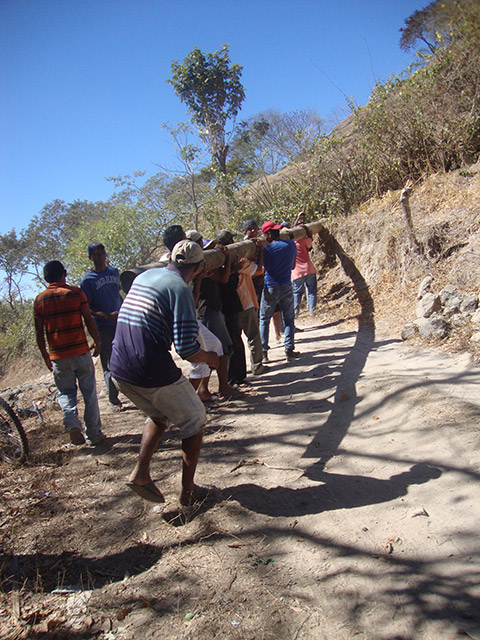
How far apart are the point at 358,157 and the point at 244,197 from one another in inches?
165

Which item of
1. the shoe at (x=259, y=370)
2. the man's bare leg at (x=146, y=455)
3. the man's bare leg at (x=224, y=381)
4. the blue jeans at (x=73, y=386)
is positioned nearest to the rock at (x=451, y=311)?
the shoe at (x=259, y=370)

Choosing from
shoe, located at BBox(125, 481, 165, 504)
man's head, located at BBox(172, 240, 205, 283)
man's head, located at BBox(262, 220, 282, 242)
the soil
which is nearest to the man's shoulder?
man's head, located at BBox(172, 240, 205, 283)

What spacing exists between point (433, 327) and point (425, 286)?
4.85 feet

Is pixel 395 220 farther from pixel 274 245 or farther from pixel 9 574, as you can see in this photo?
pixel 9 574

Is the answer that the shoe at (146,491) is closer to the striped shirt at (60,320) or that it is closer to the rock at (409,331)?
the striped shirt at (60,320)

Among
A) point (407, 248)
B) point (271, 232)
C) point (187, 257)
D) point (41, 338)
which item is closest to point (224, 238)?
point (271, 232)

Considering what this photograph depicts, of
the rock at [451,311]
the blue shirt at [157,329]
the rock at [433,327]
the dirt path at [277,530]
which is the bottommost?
the dirt path at [277,530]

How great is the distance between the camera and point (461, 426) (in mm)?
3811

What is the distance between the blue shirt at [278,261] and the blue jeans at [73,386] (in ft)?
10.2

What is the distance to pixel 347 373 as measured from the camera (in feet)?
19.7

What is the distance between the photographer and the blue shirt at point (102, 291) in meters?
5.63

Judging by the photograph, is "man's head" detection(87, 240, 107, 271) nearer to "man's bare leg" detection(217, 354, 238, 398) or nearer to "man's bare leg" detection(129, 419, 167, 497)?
"man's bare leg" detection(217, 354, 238, 398)

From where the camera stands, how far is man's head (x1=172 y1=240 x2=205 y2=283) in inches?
127

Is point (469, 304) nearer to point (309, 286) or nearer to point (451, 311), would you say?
point (451, 311)
